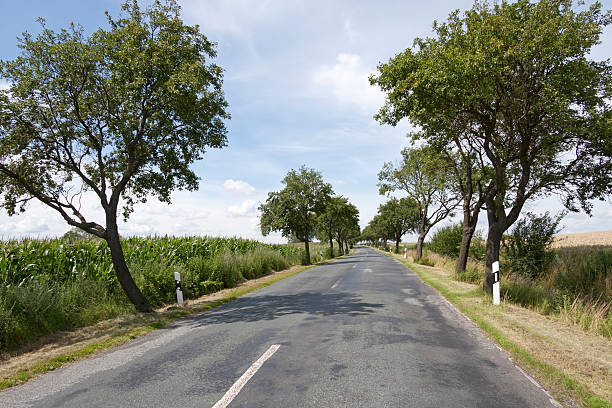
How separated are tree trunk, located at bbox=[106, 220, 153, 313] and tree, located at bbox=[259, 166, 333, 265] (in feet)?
75.7

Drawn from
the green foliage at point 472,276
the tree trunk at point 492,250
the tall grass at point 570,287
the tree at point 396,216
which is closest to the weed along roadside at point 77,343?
the tree trunk at point 492,250

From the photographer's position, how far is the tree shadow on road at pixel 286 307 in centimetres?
916

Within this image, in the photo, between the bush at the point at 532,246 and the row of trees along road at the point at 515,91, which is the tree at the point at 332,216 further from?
the row of trees along road at the point at 515,91

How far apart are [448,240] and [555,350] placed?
24.3m

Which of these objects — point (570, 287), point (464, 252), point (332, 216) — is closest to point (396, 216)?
point (332, 216)

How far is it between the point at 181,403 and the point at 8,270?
769 centimetres

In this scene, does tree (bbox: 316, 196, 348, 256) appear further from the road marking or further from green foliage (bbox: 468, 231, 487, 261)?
the road marking

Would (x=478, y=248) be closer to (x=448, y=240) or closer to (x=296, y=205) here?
(x=448, y=240)

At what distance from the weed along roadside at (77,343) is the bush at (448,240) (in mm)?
22097

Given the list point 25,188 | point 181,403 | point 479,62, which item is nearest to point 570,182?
point 479,62

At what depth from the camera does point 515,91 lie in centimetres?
1085

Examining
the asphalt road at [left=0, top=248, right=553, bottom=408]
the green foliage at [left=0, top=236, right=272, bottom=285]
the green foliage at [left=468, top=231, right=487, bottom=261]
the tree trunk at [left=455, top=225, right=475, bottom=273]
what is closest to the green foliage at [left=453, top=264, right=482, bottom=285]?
the tree trunk at [left=455, top=225, right=475, bottom=273]

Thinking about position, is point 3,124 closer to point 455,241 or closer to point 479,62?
point 479,62

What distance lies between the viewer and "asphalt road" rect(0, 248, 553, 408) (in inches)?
166
